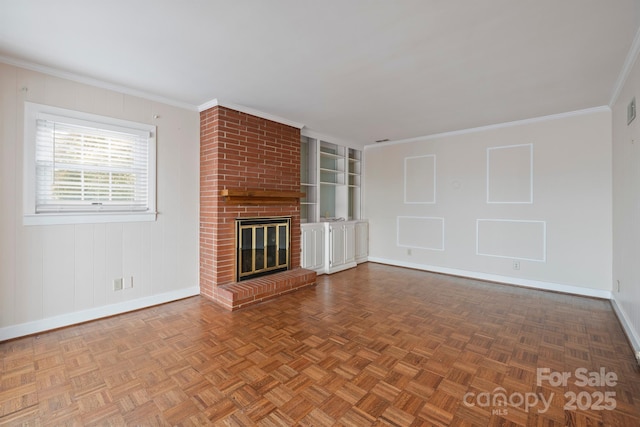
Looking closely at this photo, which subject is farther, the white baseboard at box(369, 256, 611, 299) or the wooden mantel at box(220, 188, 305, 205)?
the white baseboard at box(369, 256, 611, 299)

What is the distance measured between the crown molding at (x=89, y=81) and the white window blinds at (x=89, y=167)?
1.30 feet

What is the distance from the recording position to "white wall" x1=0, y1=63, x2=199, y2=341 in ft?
8.23

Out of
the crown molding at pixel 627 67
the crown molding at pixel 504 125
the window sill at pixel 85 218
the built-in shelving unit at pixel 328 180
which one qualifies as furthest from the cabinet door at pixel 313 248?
the crown molding at pixel 627 67

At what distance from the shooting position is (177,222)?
11.7 ft

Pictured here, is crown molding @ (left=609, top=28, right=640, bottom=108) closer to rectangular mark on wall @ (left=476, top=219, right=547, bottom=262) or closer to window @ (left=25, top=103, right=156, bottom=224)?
rectangular mark on wall @ (left=476, top=219, right=547, bottom=262)

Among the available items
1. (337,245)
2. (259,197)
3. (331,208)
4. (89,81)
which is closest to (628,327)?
(337,245)

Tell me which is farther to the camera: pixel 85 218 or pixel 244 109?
pixel 244 109

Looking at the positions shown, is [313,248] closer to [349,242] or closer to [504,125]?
[349,242]

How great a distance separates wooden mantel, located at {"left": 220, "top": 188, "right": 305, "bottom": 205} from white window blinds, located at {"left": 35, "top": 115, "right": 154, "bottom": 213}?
3.02ft

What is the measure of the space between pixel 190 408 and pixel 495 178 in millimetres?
4729

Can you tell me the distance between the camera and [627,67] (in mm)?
2570

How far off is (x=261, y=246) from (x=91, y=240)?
1.83 m

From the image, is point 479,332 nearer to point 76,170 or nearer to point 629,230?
point 629,230

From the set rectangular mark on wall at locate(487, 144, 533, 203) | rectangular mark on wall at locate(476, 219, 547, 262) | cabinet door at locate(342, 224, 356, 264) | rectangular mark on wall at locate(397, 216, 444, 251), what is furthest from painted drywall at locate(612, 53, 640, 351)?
cabinet door at locate(342, 224, 356, 264)
